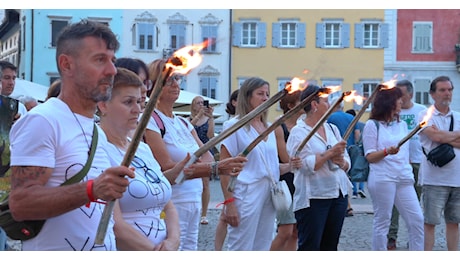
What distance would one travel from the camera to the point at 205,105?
→ 8.84 meters

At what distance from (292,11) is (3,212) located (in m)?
34.8

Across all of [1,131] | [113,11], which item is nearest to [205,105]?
[1,131]

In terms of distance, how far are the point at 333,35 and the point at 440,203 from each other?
30287mm

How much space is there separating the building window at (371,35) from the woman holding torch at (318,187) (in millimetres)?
30809

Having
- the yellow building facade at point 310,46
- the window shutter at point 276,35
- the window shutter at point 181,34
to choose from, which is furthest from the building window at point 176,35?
the window shutter at point 276,35

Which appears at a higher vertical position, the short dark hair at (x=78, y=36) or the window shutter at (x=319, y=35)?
the window shutter at (x=319, y=35)

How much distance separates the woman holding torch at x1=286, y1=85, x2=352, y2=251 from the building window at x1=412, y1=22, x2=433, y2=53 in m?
30.7

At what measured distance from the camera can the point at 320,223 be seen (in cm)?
575

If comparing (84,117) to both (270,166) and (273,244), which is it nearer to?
(270,166)

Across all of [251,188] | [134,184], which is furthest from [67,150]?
[251,188]

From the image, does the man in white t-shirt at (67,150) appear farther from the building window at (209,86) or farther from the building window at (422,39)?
the building window at (422,39)

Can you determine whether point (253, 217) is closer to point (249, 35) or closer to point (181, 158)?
point (181, 158)

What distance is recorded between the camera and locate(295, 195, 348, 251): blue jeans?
226 inches

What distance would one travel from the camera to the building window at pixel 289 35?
36250mm
